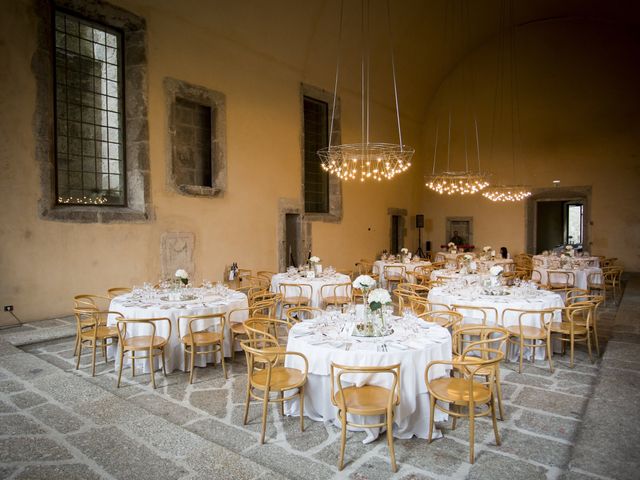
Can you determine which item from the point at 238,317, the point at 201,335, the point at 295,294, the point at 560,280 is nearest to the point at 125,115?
the point at 295,294

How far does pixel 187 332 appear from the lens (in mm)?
5047

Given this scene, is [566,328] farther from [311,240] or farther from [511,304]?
[311,240]

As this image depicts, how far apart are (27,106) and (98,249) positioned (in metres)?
2.38

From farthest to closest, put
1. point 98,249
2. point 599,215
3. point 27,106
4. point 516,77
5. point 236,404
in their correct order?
point 516,77, point 599,215, point 98,249, point 27,106, point 236,404

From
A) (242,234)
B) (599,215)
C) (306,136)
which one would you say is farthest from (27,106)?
(599,215)

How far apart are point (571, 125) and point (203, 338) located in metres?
13.7

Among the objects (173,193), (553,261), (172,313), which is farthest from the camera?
(553,261)

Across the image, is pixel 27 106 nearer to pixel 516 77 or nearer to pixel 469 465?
pixel 469 465

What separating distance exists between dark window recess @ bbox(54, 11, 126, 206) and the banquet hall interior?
0.13 ft

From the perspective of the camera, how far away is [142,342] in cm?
473

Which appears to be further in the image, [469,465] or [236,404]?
[236,404]

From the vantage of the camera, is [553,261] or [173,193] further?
[553,261]

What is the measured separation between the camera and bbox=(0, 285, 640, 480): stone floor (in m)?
2.93

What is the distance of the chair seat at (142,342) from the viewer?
15.0ft
